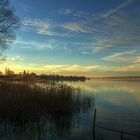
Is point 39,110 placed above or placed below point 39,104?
below

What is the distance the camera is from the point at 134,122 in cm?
1316

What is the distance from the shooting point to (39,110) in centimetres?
1394

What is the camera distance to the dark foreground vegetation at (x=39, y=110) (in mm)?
11244

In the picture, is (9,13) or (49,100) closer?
(49,100)

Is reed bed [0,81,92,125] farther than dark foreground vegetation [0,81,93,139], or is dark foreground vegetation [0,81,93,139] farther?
reed bed [0,81,92,125]

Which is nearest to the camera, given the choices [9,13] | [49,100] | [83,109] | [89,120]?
[89,120]

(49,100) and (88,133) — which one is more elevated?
(49,100)

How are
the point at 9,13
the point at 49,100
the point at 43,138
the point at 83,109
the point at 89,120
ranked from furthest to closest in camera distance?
the point at 9,13, the point at 83,109, the point at 49,100, the point at 89,120, the point at 43,138

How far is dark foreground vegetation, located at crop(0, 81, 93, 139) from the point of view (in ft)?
36.9

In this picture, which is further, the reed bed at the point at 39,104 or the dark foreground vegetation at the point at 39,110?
the reed bed at the point at 39,104

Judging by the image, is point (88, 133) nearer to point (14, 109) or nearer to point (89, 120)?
point (89, 120)

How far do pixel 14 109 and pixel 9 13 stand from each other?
1514cm

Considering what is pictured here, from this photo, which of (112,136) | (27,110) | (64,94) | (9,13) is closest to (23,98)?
(27,110)

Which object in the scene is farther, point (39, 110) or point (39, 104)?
point (39, 104)
